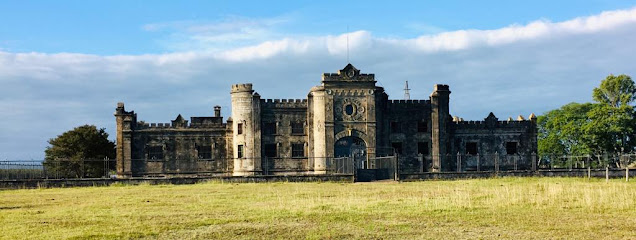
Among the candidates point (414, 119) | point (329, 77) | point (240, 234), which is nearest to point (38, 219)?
point (240, 234)

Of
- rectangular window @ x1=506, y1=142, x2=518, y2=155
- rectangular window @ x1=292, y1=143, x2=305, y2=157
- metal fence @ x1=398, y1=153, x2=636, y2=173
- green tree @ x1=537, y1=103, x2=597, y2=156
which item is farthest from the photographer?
green tree @ x1=537, y1=103, x2=597, y2=156

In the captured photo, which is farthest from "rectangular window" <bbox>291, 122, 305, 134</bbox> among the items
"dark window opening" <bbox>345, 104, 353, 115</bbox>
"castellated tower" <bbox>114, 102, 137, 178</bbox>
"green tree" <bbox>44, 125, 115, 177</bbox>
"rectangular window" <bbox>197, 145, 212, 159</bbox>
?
"green tree" <bbox>44, 125, 115, 177</bbox>

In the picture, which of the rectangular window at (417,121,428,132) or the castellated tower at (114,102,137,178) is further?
the rectangular window at (417,121,428,132)

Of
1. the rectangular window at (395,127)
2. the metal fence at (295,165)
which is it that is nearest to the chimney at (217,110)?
the metal fence at (295,165)

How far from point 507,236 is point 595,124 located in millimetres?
55355

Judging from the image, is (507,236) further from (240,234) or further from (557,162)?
(557,162)

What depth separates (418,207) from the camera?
74.0ft

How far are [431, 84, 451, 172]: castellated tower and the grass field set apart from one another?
29603 mm

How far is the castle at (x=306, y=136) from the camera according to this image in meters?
56.3

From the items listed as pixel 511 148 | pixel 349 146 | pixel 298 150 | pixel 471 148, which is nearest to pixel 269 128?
pixel 298 150

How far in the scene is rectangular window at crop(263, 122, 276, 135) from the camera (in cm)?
5738

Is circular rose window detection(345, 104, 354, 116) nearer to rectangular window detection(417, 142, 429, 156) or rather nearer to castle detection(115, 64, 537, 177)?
castle detection(115, 64, 537, 177)

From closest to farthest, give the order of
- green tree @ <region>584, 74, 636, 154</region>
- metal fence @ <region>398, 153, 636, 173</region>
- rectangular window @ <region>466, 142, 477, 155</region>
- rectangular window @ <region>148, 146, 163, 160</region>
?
rectangular window @ <region>148, 146, 163, 160</region>, metal fence @ <region>398, 153, 636, 173</region>, rectangular window @ <region>466, 142, 477, 155</region>, green tree @ <region>584, 74, 636, 154</region>

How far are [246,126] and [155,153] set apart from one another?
7.20 m
